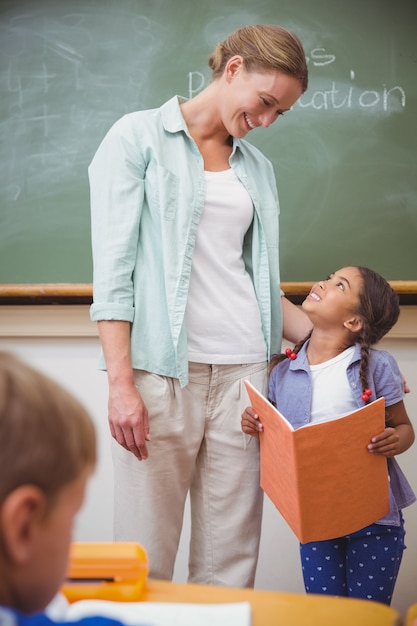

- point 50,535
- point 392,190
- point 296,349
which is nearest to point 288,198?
point 392,190

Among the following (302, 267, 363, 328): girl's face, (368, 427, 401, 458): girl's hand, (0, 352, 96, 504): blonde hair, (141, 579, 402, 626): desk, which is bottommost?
(141, 579, 402, 626): desk

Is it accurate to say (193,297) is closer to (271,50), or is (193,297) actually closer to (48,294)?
(271,50)

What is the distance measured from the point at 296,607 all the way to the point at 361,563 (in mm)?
712

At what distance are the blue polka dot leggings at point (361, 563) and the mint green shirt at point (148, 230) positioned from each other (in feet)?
1.69

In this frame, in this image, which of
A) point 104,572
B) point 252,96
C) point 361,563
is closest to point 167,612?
point 104,572

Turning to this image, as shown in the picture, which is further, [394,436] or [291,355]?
[291,355]

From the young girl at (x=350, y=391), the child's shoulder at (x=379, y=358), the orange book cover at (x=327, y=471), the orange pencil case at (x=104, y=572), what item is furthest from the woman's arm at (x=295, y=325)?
the orange pencil case at (x=104, y=572)

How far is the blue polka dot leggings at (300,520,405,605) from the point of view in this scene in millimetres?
1494

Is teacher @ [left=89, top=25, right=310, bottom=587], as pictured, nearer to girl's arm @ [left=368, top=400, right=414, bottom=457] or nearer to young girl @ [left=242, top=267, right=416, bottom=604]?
young girl @ [left=242, top=267, right=416, bottom=604]

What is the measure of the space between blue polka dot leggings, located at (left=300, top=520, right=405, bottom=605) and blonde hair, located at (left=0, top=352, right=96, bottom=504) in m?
1.04

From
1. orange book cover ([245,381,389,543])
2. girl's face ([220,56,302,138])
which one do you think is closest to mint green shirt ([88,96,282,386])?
girl's face ([220,56,302,138])

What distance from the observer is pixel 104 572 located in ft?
3.07

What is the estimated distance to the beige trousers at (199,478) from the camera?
1478 mm

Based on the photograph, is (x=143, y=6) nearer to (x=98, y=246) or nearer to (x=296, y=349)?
(x=98, y=246)
